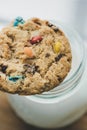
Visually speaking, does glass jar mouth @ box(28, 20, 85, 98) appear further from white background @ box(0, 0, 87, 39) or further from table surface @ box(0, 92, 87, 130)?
white background @ box(0, 0, 87, 39)

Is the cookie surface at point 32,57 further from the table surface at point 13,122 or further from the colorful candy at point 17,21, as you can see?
the table surface at point 13,122

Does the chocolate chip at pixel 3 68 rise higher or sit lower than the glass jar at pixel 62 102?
higher

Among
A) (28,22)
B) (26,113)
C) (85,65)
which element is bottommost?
(26,113)

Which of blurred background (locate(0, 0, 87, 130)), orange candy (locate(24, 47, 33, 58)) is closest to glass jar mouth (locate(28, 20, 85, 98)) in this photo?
orange candy (locate(24, 47, 33, 58))

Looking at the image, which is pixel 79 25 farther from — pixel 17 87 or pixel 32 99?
pixel 17 87

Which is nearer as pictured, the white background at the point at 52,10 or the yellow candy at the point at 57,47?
the yellow candy at the point at 57,47

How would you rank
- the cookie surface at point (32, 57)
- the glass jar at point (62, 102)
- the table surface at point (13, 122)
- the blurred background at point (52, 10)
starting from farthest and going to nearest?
1. the blurred background at point (52, 10)
2. the table surface at point (13, 122)
3. the glass jar at point (62, 102)
4. the cookie surface at point (32, 57)

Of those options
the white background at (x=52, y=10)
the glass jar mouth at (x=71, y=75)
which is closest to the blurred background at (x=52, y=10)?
the white background at (x=52, y=10)

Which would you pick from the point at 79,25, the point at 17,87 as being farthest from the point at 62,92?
the point at 79,25

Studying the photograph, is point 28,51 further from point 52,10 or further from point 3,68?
point 52,10
